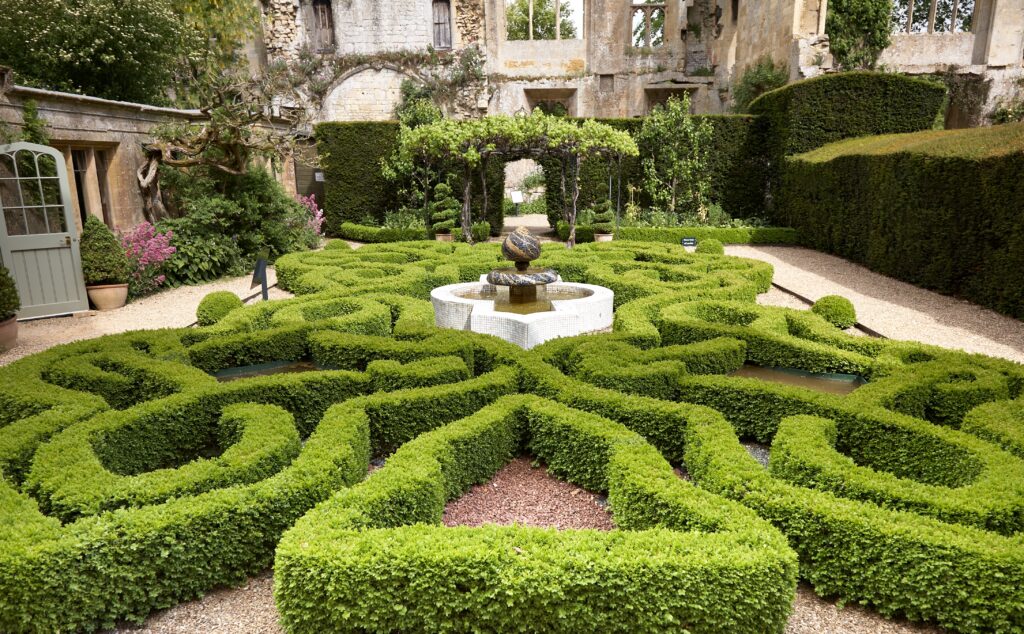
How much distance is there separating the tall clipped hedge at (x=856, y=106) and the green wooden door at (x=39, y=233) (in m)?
15.8

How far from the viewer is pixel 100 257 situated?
31.3 ft

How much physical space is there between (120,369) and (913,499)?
18.8ft

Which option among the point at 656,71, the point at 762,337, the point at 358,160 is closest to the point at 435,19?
the point at 656,71

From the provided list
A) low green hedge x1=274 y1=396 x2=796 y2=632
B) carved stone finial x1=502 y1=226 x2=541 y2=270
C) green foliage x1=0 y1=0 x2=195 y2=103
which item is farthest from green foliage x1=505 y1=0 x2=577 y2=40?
low green hedge x1=274 y1=396 x2=796 y2=632

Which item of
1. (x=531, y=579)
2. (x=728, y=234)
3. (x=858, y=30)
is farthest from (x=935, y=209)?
(x=858, y=30)

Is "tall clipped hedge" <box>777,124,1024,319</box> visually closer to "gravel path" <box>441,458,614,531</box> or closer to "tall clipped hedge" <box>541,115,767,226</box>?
"tall clipped hedge" <box>541,115,767,226</box>

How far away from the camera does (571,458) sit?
4.28 m

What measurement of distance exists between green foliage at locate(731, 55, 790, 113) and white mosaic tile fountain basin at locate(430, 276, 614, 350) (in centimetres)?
1605

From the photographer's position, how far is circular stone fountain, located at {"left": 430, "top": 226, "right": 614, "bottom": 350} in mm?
6566

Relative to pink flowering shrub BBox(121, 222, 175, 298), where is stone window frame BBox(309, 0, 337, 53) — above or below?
above

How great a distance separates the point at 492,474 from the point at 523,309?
3055mm

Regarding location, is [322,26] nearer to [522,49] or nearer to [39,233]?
[522,49]

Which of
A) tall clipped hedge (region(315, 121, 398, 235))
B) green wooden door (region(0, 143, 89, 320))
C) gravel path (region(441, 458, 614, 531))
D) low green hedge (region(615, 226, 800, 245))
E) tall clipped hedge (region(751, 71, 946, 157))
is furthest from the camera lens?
tall clipped hedge (region(315, 121, 398, 235))

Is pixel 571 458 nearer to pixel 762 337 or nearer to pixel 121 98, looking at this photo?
pixel 762 337
